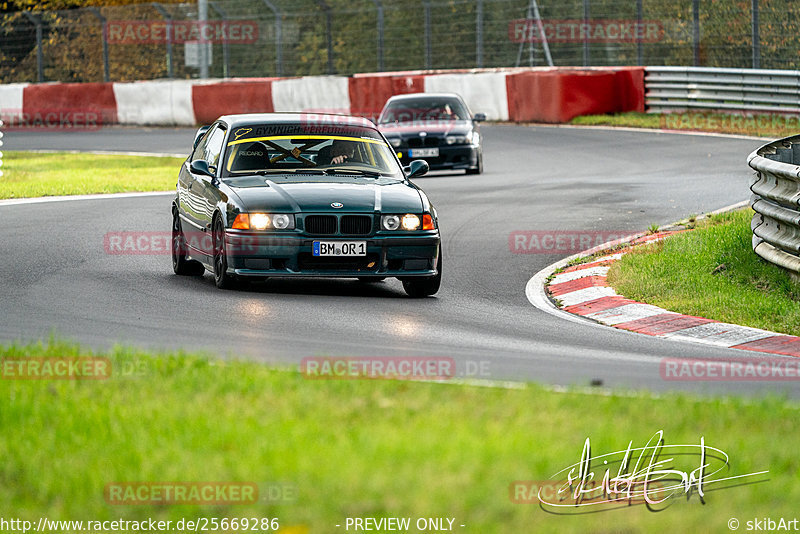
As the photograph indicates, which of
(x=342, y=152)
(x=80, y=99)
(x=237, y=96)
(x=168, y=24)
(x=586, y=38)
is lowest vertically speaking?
(x=80, y=99)

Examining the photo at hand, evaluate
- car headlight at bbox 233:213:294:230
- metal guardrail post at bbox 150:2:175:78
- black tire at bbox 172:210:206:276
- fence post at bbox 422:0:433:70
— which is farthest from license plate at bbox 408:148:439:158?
metal guardrail post at bbox 150:2:175:78

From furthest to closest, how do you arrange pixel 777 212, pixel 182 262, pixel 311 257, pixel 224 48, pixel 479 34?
pixel 224 48
pixel 479 34
pixel 182 262
pixel 777 212
pixel 311 257

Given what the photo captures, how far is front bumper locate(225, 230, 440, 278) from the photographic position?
1039cm

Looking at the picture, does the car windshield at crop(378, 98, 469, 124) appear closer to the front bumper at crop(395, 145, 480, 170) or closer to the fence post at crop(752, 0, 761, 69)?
the front bumper at crop(395, 145, 480, 170)

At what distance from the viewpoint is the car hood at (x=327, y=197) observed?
10.5m

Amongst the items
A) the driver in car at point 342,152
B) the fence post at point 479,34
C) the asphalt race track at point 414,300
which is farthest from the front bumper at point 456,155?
the fence post at point 479,34

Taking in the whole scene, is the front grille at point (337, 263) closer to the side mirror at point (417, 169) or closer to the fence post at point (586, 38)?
the side mirror at point (417, 169)

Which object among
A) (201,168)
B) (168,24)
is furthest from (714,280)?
(168,24)

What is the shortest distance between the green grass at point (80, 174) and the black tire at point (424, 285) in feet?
31.3

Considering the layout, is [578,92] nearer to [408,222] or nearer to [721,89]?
[721,89]

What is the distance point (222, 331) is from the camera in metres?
8.66

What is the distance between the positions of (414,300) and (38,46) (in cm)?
3144

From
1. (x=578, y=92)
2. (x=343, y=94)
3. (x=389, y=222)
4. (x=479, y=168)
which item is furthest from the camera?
(x=343, y=94)

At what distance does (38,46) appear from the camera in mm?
39688
